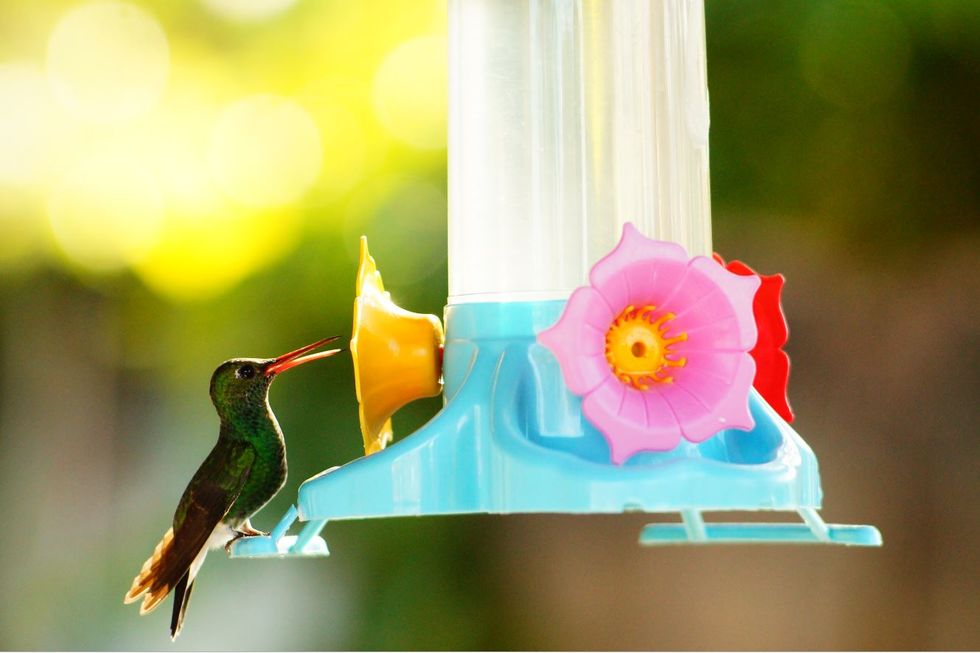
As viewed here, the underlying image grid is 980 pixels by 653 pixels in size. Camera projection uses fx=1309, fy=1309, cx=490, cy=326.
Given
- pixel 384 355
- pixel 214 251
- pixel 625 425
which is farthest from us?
pixel 214 251

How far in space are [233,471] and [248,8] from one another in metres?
4.52

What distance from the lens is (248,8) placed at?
247 inches

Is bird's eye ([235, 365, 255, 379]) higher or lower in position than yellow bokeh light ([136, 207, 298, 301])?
lower

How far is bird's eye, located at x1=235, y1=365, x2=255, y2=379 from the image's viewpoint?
223 cm

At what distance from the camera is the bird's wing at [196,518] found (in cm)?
205

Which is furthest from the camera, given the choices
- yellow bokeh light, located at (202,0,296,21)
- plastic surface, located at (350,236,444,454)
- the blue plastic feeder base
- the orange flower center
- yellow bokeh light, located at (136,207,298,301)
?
yellow bokeh light, located at (202,0,296,21)

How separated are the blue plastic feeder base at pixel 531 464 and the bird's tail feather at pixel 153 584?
0.25 metres

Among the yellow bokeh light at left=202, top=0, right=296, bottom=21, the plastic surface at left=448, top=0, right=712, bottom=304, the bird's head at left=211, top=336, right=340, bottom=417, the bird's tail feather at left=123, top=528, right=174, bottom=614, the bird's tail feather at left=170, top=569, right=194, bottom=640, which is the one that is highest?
the yellow bokeh light at left=202, top=0, right=296, bottom=21

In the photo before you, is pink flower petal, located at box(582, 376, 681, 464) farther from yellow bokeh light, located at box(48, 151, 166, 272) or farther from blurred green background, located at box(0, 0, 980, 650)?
Answer: yellow bokeh light, located at box(48, 151, 166, 272)

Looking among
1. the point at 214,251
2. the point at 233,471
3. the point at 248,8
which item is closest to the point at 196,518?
the point at 233,471

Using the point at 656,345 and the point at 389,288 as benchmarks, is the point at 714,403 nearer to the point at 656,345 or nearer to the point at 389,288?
the point at 656,345

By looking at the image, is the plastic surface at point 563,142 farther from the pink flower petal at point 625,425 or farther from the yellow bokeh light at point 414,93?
the yellow bokeh light at point 414,93

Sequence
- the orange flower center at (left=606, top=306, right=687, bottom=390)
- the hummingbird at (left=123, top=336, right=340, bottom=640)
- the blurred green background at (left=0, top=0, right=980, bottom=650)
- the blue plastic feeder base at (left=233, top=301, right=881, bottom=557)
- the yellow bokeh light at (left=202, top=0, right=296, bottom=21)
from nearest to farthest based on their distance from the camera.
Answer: the blue plastic feeder base at (left=233, top=301, right=881, bottom=557) → the orange flower center at (left=606, top=306, right=687, bottom=390) → the hummingbird at (left=123, top=336, right=340, bottom=640) → the blurred green background at (left=0, top=0, right=980, bottom=650) → the yellow bokeh light at (left=202, top=0, right=296, bottom=21)

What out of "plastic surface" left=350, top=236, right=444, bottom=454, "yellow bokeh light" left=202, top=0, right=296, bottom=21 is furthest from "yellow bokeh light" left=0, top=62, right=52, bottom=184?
"plastic surface" left=350, top=236, right=444, bottom=454
